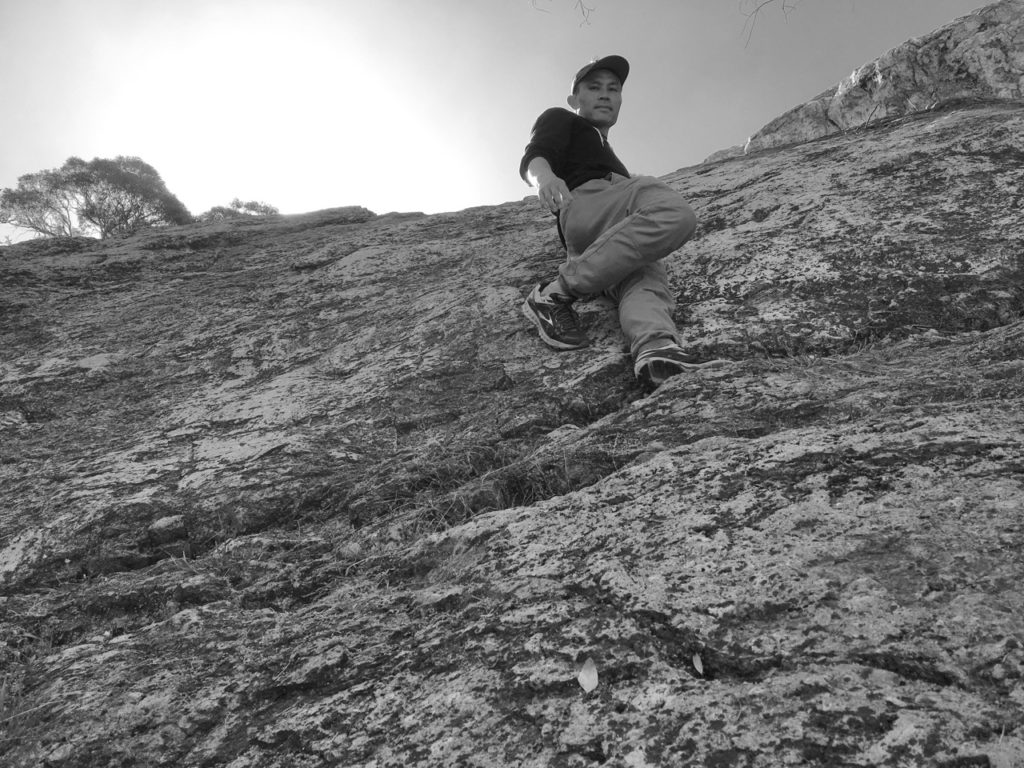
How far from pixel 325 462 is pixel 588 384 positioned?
1572mm

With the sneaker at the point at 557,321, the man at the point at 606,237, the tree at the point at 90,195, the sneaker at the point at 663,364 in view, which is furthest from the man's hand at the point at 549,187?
the tree at the point at 90,195

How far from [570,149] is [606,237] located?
1404 mm

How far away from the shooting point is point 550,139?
527cm

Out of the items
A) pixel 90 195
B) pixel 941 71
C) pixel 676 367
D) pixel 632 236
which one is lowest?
pixel 676 367

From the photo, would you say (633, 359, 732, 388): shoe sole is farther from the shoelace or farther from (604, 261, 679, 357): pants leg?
the shoelace

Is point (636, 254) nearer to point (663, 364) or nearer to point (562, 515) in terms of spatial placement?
point (663, 364)

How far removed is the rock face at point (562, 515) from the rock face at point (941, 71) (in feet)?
12.2

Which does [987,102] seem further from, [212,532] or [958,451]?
[212,532]

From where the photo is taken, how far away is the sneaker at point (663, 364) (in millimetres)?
3672

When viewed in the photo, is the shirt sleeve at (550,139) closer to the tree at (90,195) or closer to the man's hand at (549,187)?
the man's hand at (549,187)

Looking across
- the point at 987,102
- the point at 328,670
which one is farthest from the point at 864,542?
the point at 987,102

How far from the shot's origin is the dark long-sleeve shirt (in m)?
5.23

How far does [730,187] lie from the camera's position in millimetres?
6586

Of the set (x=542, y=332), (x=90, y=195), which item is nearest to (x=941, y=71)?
(x=542, y=332)
